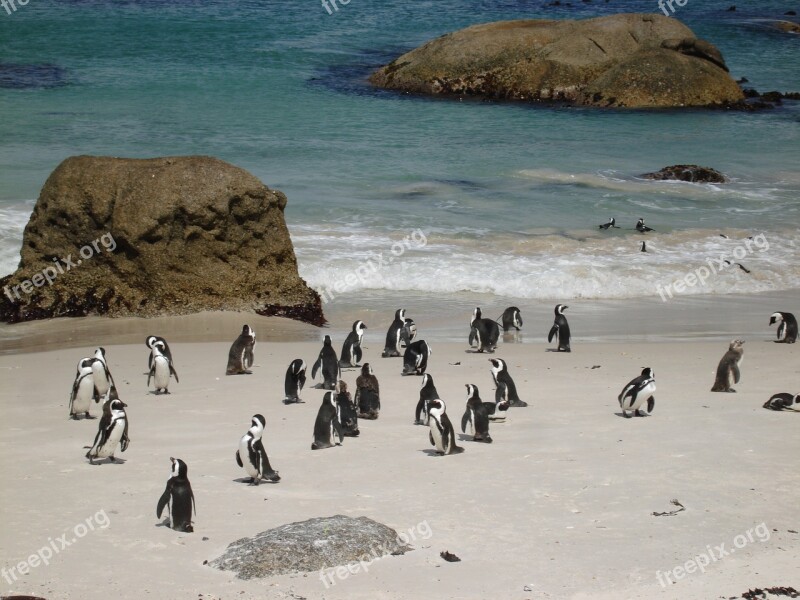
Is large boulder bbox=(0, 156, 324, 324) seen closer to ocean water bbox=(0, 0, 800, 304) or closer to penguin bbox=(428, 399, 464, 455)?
ocean water bbox=(0, 0, 800, 304)

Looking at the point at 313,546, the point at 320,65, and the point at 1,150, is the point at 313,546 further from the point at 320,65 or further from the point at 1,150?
the point at 320,65

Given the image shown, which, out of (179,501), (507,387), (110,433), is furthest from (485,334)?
(179,501)

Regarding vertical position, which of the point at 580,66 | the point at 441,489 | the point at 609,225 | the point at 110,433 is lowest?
the point at 441,489

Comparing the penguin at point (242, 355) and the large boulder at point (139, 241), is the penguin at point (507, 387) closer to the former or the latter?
the penguin at point (242, 355)

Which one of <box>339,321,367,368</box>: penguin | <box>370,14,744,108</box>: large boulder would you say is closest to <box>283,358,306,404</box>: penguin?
<box>339,321,367,368</box>: penguin

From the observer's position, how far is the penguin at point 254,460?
717cm

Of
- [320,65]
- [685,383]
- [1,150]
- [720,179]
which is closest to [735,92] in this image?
[720,179]

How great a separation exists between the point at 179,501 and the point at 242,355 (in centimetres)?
414

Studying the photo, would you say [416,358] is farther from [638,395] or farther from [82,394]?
[82,394]

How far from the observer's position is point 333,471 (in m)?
7.57

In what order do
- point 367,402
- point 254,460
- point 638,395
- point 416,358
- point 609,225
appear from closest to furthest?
point 254,460, point 638,395, point 367,402, point 416,358, point 609,225

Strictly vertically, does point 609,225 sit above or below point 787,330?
above

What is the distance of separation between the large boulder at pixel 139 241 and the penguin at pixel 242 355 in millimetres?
2449

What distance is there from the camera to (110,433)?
297 inches
